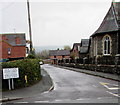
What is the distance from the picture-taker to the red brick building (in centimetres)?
4405

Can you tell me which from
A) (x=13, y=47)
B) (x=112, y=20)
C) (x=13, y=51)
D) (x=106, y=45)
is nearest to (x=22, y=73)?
(x=106, y=45)

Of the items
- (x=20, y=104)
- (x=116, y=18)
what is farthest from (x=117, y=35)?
(x=20, y=104)

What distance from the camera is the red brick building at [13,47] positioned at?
4405cm

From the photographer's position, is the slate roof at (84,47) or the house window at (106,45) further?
the slate roof at (84,47)

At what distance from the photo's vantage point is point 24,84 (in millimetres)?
11531

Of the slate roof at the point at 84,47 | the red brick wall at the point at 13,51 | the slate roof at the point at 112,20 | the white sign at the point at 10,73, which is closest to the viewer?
the white sign at the point at 10,73

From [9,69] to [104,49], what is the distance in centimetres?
1997

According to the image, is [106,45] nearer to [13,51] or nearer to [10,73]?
[10,73]

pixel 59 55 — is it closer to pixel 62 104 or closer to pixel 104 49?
pixel 104 49

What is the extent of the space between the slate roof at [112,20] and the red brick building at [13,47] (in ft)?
87.6

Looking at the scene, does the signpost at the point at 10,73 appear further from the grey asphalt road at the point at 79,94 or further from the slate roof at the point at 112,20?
the slate roof at the point at 112,20

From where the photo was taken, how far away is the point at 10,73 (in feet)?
34.9

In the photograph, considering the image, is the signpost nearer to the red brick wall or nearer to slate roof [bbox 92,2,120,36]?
slate roof [bbox 92,2,120,36]

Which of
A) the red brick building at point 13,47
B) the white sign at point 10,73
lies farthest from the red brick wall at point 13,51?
the white sign at point 10,73
